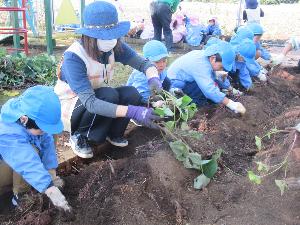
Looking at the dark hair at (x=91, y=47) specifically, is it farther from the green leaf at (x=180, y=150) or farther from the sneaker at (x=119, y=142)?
the green leaf at (x=180, y=150)

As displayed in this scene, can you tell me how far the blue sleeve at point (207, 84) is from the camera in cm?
437

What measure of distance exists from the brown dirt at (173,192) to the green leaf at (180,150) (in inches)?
2.0

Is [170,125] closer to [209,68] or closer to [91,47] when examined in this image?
[91,47]

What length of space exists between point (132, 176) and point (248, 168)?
1.05 m

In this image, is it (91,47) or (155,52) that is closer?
(91,47)

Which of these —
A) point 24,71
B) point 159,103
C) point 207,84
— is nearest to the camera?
point 159,103

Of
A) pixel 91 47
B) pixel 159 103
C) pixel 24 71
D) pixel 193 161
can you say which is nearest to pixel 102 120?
pixel 159 103

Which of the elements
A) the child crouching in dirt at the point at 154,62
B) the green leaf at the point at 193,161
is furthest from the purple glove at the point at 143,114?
the child crouching in dirt at the point at 154,62

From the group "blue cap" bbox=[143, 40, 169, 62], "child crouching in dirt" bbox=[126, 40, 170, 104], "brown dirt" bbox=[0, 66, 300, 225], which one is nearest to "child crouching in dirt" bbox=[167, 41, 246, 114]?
"child crouching in dirt" bbox=[126, 40, 170, 104]

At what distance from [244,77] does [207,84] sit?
146 centimetres

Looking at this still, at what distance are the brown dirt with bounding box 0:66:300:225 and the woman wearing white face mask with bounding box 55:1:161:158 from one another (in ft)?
0.90

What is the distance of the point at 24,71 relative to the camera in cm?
579

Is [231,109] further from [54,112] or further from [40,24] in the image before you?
[40,24]

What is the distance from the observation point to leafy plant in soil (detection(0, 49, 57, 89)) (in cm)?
555
